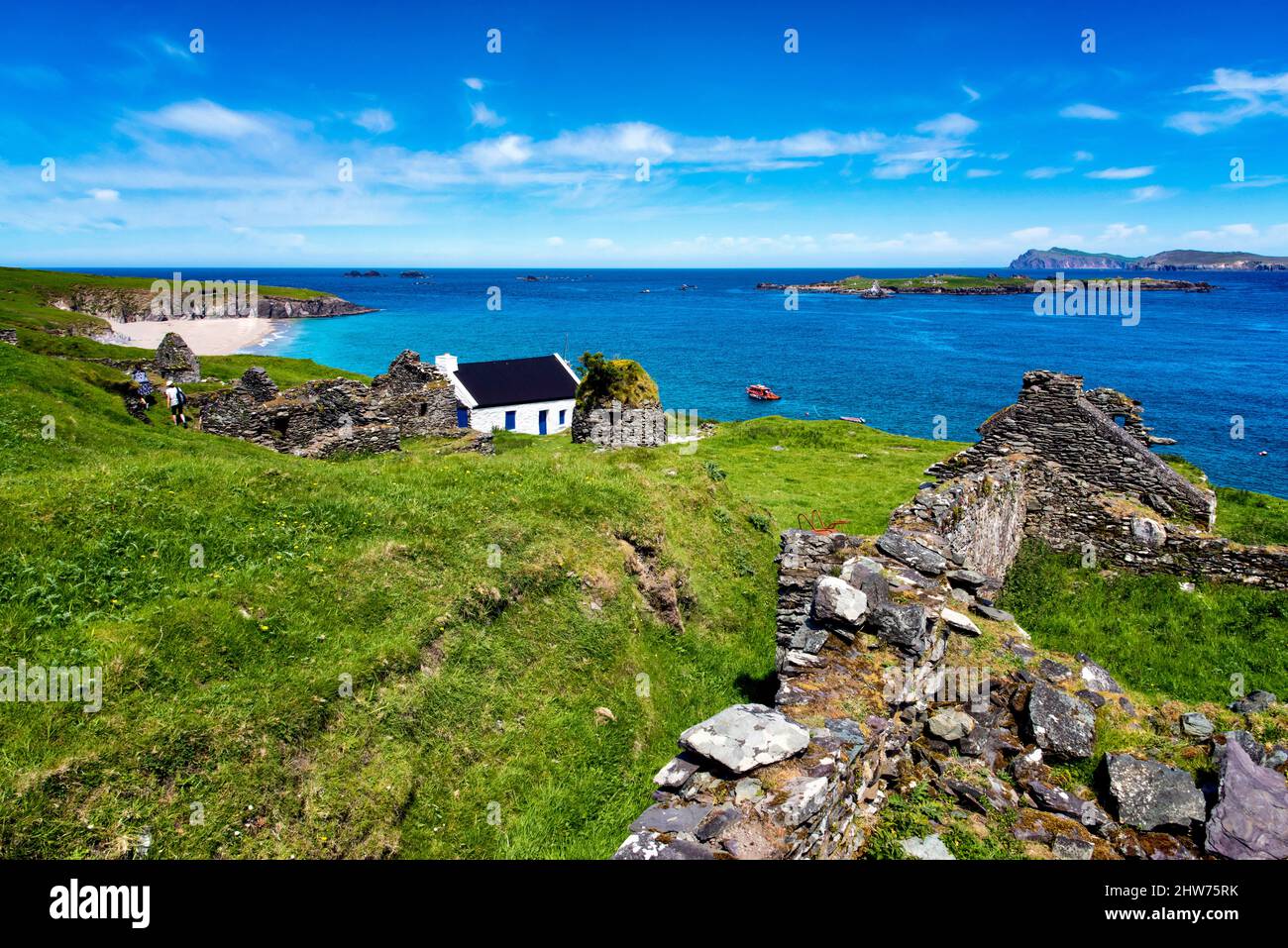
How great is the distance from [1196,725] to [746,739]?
24.5 feet

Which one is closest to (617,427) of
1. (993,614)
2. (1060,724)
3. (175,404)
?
(175,404)

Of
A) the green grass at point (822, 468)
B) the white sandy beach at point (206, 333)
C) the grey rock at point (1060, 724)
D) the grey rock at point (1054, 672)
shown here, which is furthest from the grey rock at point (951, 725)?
the white sandy beach at point (206, 333)

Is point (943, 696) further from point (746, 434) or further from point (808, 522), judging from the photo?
point (746, 434)

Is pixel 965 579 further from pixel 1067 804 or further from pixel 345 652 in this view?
pixel 345 652

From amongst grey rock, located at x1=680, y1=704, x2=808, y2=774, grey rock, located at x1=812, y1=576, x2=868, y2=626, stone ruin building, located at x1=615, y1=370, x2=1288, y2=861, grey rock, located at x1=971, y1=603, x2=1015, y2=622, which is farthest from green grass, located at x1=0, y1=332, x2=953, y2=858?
→ grey rock, located at x1=971, y1=603, x2=1015, y2=622

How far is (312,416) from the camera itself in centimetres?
2641

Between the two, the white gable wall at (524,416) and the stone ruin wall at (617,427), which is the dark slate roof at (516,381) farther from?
the stone ruin wall at (617,427)

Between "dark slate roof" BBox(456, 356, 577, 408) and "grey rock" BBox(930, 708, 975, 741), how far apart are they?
50.4 meters

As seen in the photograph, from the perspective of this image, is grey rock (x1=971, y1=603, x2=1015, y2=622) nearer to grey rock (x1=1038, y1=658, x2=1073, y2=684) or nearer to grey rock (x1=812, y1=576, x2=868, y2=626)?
grey rock (x1=1038, y1=658, x2=1073, y2=684)

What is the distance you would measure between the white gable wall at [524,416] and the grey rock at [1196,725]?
48.6 meters

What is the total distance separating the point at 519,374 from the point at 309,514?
48940 mm
